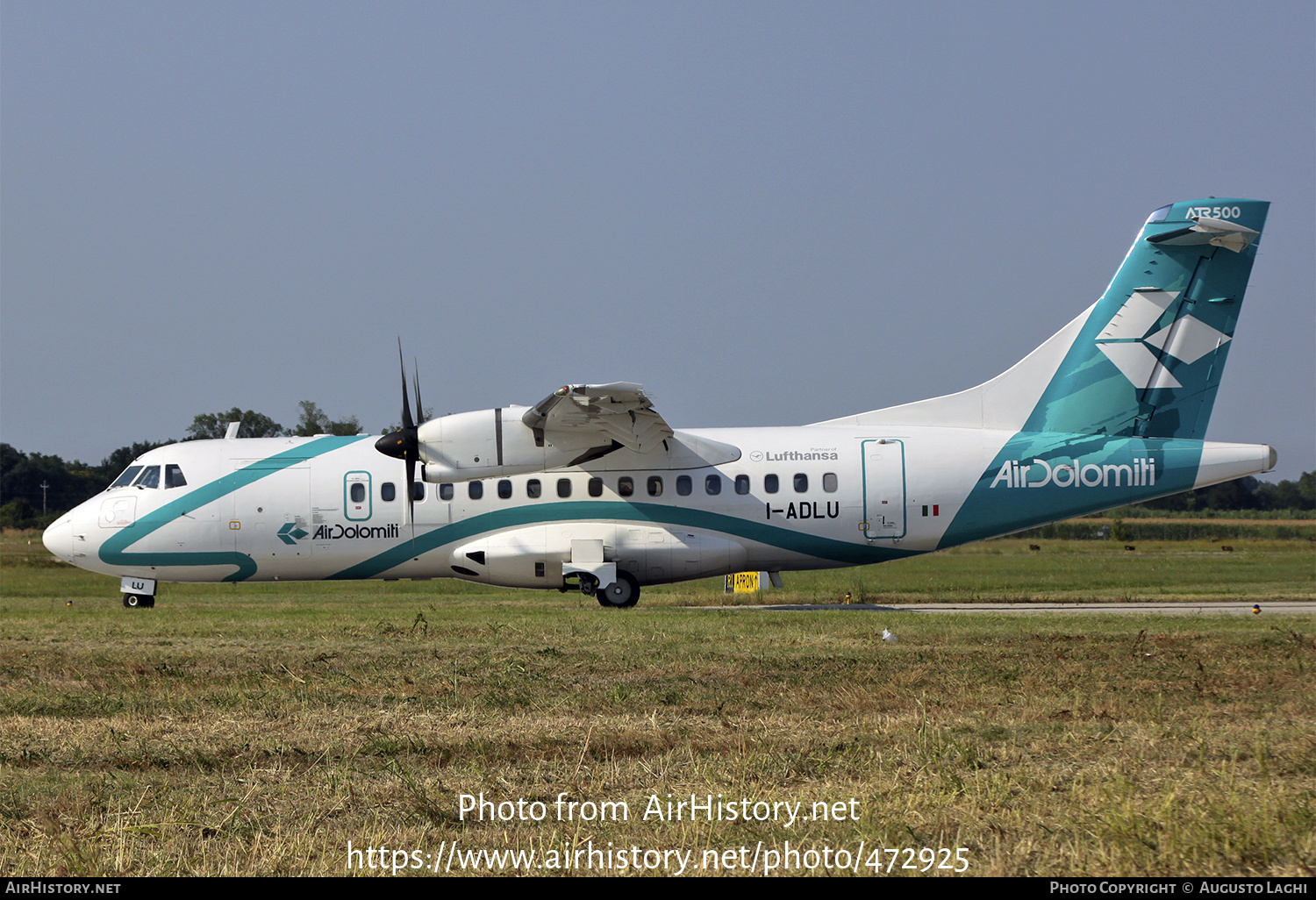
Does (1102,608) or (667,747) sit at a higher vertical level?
(667,747)

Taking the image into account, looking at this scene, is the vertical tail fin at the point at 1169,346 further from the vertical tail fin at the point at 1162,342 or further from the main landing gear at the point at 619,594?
the main landing gear at the point at 619,594

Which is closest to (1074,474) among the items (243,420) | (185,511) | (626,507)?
(626,507)

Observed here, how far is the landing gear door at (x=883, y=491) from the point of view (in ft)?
65.6

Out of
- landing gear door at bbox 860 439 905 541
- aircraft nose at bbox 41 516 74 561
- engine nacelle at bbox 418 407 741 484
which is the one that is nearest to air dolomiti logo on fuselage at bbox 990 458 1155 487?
landing gear door at bbox 860 439 905 541

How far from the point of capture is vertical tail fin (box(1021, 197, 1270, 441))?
20.1m

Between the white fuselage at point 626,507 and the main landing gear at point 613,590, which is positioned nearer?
the white fuselage at point 626,507

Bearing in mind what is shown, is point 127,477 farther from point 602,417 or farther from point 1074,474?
point 1074,474

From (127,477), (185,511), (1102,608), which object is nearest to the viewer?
(1102,608)

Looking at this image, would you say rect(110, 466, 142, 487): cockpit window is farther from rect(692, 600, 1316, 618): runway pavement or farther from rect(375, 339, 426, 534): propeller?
rect(692, 600, 1316, 618): runway pavement

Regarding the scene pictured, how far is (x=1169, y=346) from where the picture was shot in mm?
20125

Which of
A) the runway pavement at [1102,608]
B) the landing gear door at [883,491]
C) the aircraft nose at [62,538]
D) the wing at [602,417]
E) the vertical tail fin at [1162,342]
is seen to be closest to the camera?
the wing at [602,417]

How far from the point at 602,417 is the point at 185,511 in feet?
27.6

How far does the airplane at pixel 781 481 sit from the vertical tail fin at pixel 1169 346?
3 cm

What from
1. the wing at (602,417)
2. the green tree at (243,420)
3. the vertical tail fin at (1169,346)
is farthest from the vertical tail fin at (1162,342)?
the green tree at (243,420)
